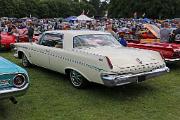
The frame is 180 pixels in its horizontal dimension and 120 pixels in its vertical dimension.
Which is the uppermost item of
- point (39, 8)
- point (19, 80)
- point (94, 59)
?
point (39, 8)

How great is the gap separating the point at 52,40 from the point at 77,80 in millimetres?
1647

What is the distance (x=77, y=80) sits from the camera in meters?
7.50

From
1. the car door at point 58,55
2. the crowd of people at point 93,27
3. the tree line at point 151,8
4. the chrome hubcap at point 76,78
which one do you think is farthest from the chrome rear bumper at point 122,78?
the tree line at point 151,8

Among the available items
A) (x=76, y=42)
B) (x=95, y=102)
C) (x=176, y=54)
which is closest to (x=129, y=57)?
(x=95, y=102)

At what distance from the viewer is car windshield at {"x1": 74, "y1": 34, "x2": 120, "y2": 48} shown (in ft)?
25.5

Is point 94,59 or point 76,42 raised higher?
point 76,42

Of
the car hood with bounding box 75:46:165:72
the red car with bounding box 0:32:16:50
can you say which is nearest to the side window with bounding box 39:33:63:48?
the car hood with bounding box 75:46:165:72

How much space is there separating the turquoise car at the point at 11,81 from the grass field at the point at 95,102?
556mm

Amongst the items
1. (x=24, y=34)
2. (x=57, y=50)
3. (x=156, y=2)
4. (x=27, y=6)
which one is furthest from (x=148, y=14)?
(x=57, y=50)

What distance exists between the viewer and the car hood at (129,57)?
6.61 metres

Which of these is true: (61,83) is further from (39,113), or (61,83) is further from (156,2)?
(156,2)

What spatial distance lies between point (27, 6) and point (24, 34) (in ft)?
253

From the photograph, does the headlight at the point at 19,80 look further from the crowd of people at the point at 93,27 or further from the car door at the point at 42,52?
the crowd of people at the point at 93,27

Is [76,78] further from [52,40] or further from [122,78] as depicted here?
[52,40]
